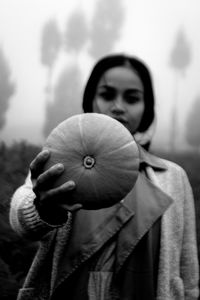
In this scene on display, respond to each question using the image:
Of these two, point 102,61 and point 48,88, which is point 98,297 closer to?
point 102,61

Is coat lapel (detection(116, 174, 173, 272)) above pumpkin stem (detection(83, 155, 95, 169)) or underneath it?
underneath

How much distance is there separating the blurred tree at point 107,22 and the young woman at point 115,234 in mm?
48826

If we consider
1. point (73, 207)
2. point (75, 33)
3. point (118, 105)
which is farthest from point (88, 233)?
point (75, 33)

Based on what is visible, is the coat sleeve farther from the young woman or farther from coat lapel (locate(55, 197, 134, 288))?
coat lapel (locate(55, 197, 134, 288))

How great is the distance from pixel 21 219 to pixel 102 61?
1.35 metres

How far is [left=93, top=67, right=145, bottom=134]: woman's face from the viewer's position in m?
2.24

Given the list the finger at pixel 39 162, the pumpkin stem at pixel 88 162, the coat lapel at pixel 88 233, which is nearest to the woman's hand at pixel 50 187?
the finger at pixel 39 162

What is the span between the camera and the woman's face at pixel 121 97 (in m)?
2.24

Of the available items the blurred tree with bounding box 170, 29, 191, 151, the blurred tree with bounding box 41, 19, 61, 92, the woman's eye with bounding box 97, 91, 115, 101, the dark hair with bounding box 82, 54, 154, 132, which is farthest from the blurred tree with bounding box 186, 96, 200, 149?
the woman's eye with bounding box 97, 91, 115, 101

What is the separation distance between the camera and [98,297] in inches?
72.3

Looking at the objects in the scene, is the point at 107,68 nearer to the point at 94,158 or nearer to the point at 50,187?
the point at 94,158

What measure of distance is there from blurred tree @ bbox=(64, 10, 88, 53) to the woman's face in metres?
47.0

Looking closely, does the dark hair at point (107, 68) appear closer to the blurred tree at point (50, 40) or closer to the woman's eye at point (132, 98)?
the woman's eye at point (132, 98)

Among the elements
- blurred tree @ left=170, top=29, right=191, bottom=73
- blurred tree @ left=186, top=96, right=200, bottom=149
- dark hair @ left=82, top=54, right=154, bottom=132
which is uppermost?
blurred tree @ left=170, top=29, right=191, bottom=73
